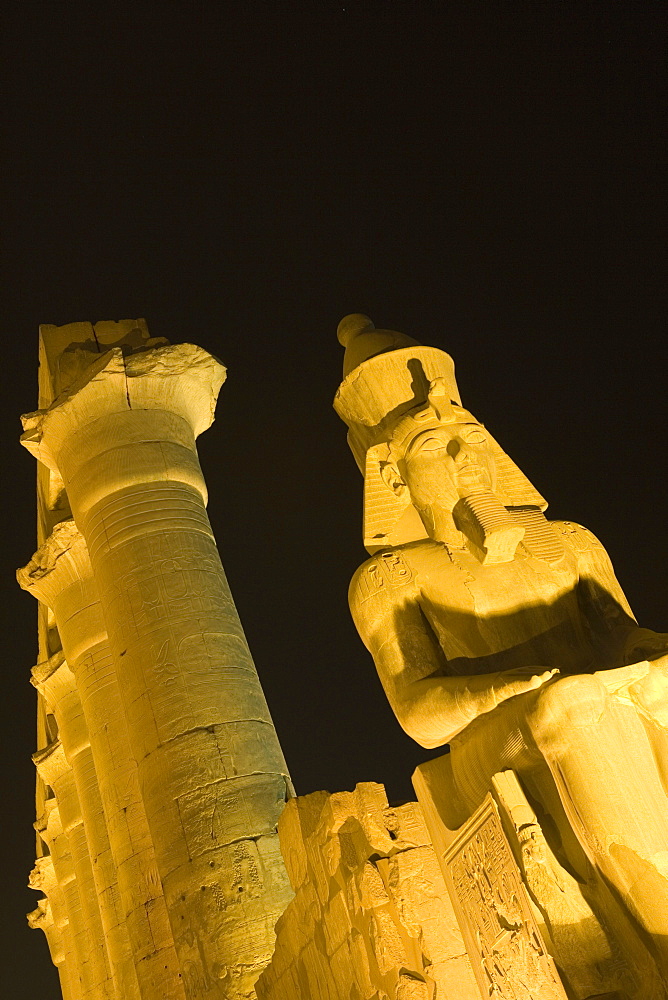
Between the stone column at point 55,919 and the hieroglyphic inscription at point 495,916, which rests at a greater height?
the stone column at point 55,919

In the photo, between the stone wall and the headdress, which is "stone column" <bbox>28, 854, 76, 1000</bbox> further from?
the headdress

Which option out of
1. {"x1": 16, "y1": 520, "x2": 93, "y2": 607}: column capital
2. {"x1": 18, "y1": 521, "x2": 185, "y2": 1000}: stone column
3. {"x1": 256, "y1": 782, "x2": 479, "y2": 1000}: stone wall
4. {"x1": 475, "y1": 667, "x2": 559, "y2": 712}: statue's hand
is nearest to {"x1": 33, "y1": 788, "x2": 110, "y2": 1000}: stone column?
{"x1": 18, "y1": 521, "x2": 185, "y2": 1000}: stone column

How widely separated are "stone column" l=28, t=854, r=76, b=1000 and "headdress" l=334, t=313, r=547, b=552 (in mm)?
8617

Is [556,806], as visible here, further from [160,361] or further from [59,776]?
[59,776]

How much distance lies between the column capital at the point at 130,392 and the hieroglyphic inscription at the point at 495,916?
521 cm

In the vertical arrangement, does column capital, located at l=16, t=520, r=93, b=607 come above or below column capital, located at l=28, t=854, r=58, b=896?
above

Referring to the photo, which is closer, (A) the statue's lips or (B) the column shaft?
(A) the statue's lips

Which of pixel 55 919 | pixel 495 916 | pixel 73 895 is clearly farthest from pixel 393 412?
pixel 55 919

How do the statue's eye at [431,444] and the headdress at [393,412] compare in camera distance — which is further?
the headdress at [393,412]

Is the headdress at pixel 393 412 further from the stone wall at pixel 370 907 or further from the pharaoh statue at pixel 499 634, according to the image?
the stone wall at pixel 370 907

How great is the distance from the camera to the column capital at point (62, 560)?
9.92m

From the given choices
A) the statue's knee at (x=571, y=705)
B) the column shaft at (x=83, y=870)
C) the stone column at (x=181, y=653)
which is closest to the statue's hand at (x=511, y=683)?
the statue's knee at (x=571, y=705)

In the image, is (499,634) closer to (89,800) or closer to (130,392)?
(130,392)

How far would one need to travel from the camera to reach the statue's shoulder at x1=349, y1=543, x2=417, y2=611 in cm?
496
